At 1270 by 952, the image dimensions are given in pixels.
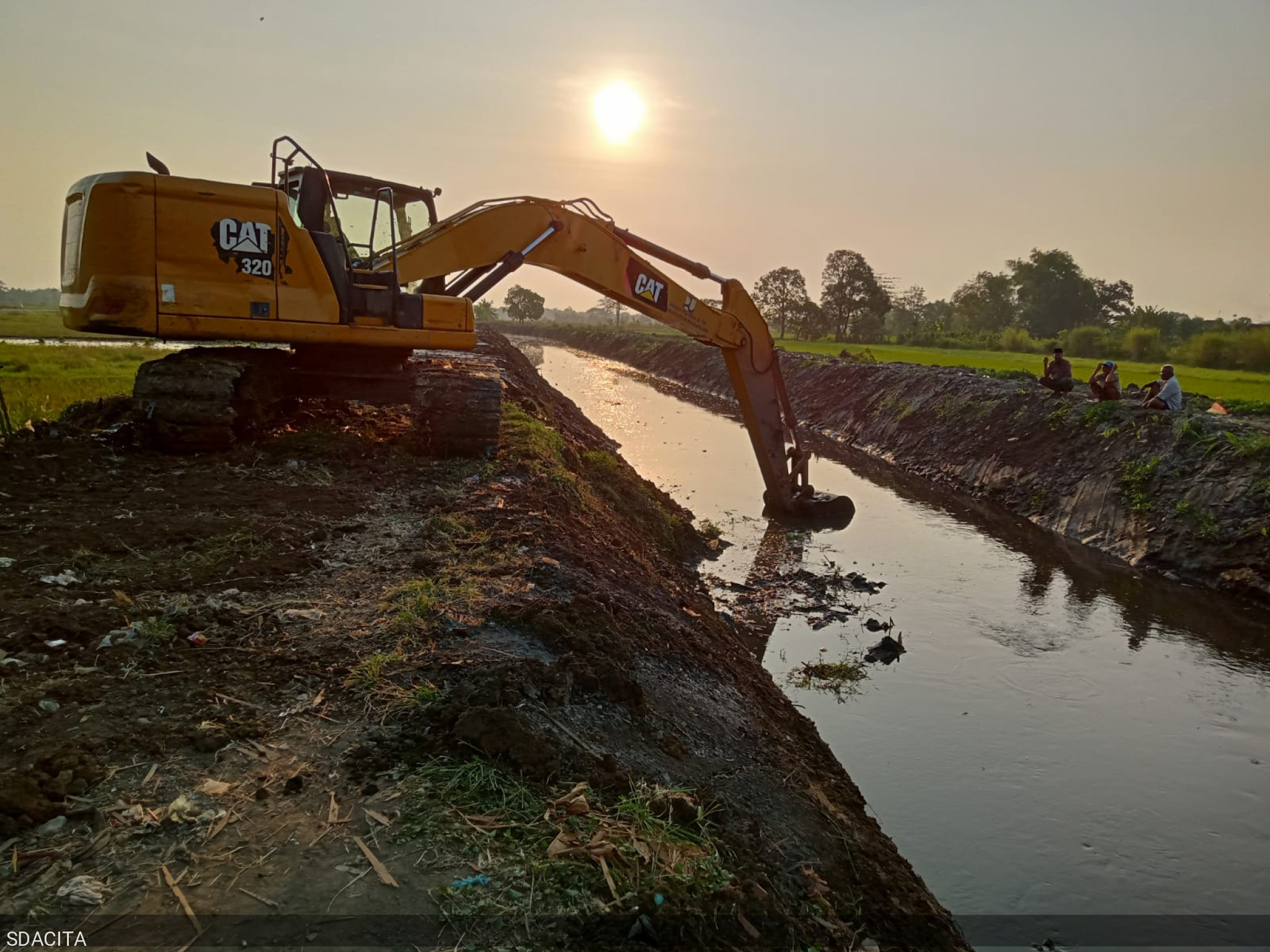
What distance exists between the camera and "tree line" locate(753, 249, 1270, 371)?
37.1 meters

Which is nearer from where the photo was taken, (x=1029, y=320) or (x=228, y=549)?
(x=228, y=549)

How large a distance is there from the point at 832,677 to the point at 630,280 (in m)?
5.81

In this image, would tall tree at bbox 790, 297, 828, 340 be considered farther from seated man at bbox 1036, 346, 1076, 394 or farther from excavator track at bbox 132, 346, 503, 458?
excavator track at bbox 132, 346, 503, 458

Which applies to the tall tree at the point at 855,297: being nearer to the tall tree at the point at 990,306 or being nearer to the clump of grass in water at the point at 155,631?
the tall tree at the point at 990,306

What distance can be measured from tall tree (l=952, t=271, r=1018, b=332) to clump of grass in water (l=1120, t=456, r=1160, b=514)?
63782mm

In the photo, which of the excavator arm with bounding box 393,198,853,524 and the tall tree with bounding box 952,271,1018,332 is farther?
the tall tree with bounding box 952,271,1018,332

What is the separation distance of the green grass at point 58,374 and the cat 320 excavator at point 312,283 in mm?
3645

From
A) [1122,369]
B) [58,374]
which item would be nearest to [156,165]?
[58,374]

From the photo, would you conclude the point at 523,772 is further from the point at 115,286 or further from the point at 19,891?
the point at 115,286

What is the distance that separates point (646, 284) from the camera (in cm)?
1095

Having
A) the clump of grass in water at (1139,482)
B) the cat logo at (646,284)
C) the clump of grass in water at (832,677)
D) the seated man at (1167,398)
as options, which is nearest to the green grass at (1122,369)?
the seated man at (1167,398)

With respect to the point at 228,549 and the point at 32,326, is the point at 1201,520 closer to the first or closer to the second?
the point at 228,549

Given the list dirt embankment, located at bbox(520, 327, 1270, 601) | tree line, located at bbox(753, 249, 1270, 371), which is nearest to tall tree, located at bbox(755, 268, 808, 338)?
tree line, located at bbox(753, 249, 1270, 371)

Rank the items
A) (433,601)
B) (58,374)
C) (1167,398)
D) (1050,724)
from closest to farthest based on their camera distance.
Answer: (433,601), (1050,724), (1167,398), (58,374)
